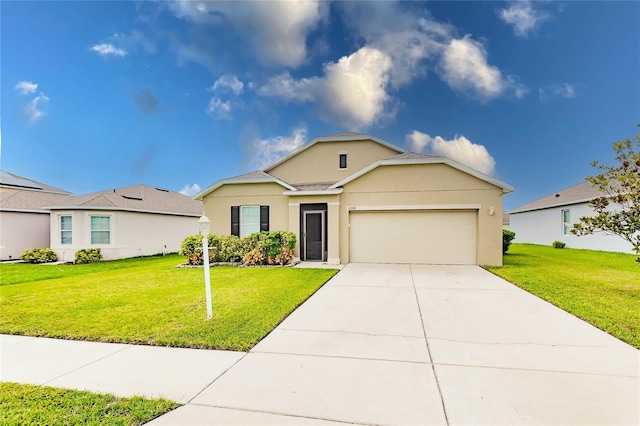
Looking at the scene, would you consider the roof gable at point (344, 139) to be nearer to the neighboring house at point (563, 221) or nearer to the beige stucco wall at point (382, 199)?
the beige stucco wall at point (382, 199)

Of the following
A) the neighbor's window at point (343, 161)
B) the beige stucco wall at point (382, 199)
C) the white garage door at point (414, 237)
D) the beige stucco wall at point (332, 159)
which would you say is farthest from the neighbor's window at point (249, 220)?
the neighbor's window at point (343, 161)

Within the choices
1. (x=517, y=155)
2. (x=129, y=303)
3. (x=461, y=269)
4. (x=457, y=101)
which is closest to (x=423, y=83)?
(x=457, y=101)

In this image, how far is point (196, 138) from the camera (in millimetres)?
20656

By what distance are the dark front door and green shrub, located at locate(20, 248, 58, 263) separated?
13071 millimetres

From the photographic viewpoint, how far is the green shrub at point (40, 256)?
14.9m

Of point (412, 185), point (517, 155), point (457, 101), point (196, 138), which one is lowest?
point (412, 185)

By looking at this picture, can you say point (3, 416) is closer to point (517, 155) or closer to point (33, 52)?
point (33, 52)

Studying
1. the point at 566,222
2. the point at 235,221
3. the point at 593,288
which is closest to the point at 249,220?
the point at 235,221

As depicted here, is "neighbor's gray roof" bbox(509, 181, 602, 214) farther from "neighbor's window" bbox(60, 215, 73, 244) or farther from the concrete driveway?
"neighbor's window" bbox(60, 215, 73, 244)

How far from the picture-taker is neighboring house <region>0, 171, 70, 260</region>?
15.4m

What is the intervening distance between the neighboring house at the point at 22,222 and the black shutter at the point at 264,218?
40.6 feet

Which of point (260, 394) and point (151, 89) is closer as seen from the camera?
point (260, 394)

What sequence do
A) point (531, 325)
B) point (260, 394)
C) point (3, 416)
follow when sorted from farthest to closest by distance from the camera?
point (531, 325) < point (260, 394) < point (3, 416)

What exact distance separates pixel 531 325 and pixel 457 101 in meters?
16.1
